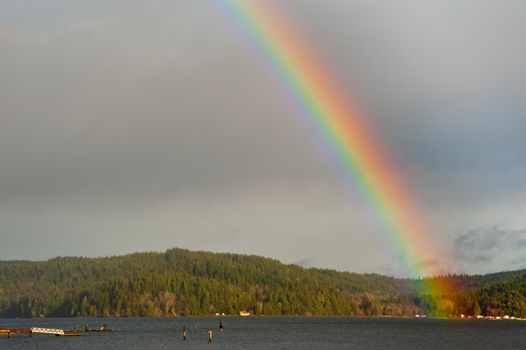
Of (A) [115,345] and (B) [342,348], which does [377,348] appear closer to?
(B) [342,348]

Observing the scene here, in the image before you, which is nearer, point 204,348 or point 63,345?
point 204,348

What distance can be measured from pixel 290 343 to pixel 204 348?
22.9 meters

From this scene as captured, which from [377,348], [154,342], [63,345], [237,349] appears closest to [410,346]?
[377,348]

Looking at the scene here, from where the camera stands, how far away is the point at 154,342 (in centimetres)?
15925

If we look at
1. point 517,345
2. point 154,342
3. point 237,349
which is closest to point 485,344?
point 517,345

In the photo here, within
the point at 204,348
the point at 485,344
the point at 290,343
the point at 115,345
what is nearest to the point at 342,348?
the point at 290,343

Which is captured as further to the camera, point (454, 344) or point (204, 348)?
point (454, 344)

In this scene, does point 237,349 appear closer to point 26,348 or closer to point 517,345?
point 26,348

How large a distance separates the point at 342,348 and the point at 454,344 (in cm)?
3205

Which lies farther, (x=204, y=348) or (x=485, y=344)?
(x=485, y=344)

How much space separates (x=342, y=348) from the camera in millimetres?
140375

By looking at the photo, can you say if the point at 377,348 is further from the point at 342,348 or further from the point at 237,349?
the point at 237,349

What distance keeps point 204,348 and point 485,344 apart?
6597 cm

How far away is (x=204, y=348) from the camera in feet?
465
